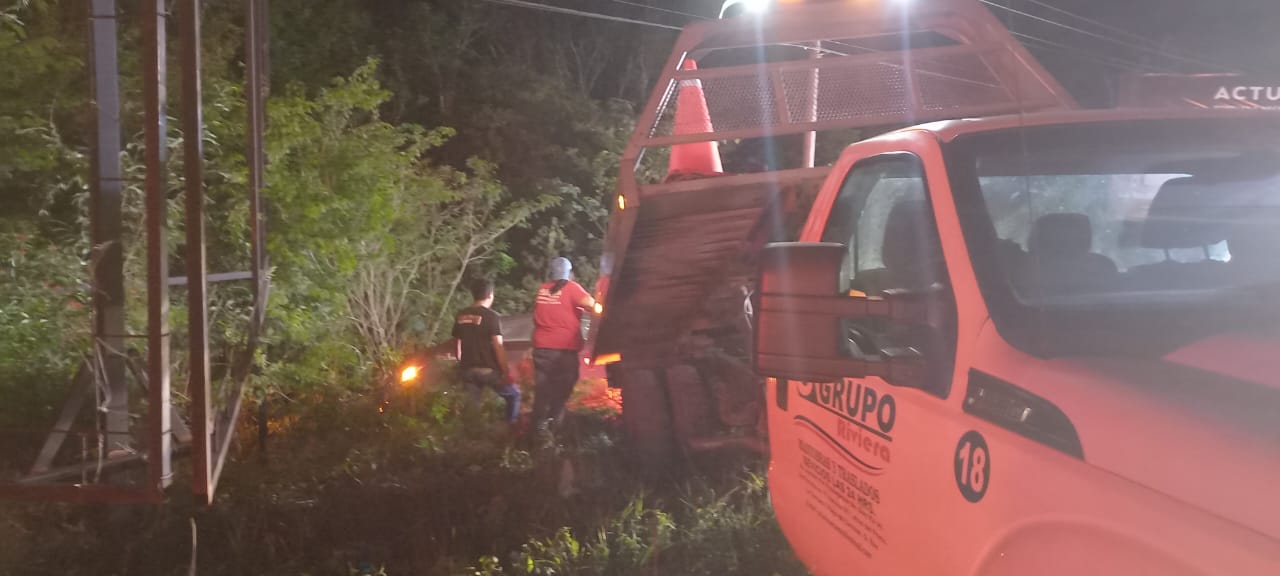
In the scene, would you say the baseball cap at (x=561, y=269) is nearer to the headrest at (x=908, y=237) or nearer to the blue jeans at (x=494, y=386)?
the blue jeans at (x=494, y=386)

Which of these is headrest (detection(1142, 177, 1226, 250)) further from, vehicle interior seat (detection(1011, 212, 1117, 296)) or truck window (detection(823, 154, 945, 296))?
truck window (detection(823, 154, 945, 296))

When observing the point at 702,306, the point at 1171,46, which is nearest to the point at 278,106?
the point at 702,306

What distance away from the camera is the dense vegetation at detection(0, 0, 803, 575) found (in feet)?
16.1

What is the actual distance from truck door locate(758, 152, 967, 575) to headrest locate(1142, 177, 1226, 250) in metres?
0.71

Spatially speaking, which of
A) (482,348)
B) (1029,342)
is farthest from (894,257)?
(482,348)

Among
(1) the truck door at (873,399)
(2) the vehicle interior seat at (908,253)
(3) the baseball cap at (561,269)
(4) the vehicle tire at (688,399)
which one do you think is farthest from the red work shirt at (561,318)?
(2) the vehicle interior seat at (908,253)

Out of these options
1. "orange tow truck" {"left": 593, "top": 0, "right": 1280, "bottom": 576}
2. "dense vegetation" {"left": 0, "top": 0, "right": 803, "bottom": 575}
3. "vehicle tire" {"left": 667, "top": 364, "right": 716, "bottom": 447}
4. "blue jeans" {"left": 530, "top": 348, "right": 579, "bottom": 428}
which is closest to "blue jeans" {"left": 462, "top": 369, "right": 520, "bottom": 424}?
"dense vegetation" {"left": 0, "top": 0, "right": 803, "bottom": 575}

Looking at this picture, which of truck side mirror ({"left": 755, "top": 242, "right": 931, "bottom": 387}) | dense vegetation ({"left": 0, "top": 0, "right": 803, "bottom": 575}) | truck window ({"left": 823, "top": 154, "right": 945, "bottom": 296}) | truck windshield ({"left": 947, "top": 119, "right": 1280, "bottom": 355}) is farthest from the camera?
dense vegetation ({"left": 0, "top": 0, "right": 803, "bottom": 575})

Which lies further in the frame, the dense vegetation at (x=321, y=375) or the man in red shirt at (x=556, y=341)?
the man in red shirt at (x=556, y=341)

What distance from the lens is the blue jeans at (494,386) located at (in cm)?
748

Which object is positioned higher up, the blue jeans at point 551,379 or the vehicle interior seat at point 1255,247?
the vehicle interior seat at point 1255,247

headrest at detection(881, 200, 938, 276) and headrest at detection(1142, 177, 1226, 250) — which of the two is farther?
headrest at detection(1142, 177, 1226, 250)

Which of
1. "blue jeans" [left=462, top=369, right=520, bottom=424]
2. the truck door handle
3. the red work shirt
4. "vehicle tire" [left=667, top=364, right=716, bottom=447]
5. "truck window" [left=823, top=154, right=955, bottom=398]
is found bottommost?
"blue jeans" [left=462, top=369, right=520, bottom=424]

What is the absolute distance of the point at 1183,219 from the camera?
2.85m
